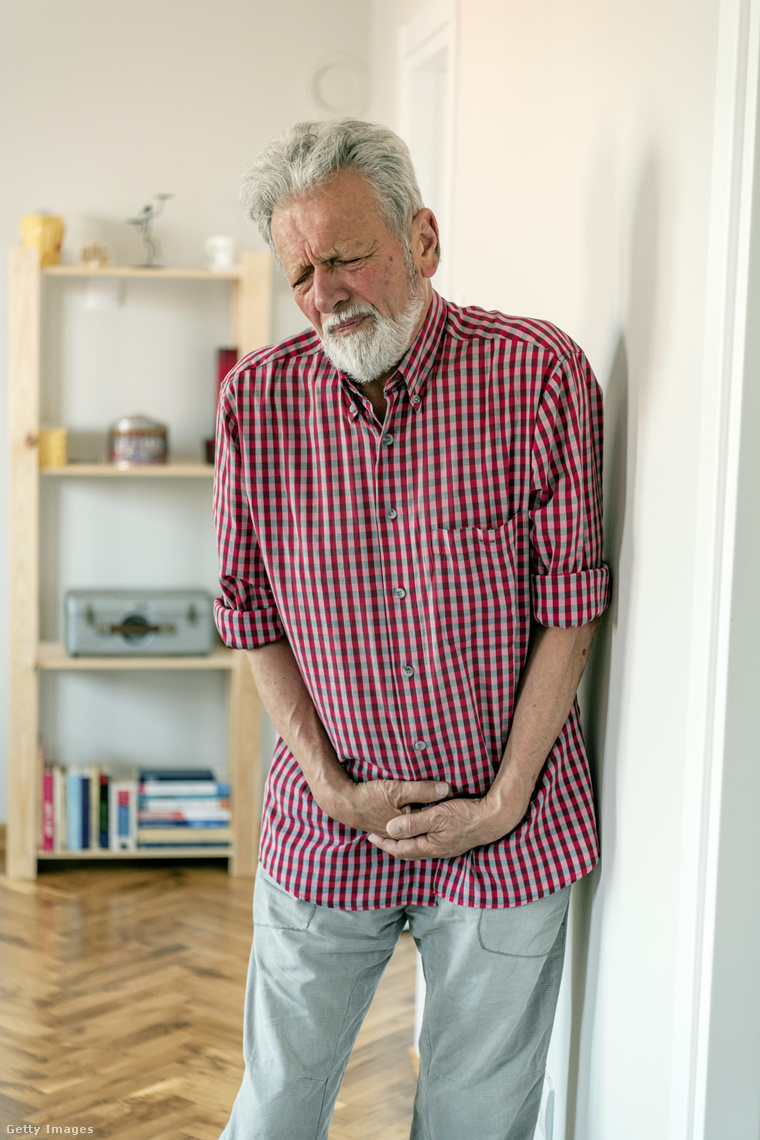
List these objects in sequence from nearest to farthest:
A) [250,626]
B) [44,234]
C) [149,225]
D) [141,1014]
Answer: [250,626] < [141,1014] < [44,234] < [149,225]

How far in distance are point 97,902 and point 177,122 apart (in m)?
2.36

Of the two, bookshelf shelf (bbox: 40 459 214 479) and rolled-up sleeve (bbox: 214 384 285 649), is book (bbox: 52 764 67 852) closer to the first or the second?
bookshelf shelf (bbox: 40 459 214 479)

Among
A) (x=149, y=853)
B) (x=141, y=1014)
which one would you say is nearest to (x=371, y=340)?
(x=141, y=1014)

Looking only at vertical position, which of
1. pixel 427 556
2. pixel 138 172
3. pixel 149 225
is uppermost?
pixel 138 172

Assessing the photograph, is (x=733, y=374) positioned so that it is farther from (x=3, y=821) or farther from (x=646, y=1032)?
(x=3, y=821)

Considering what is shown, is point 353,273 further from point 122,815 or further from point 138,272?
point 122,815

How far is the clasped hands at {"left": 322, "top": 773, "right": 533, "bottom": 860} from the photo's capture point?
55.9 inches

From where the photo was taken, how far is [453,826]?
1.44m

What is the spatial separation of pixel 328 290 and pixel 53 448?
7.45 feet

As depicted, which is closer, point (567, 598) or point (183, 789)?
point (567, 598)

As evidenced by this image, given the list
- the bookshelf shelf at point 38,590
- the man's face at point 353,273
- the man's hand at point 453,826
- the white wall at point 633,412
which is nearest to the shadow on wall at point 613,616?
the white wall at point 633,412

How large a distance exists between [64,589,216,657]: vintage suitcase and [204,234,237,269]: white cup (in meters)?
1.00

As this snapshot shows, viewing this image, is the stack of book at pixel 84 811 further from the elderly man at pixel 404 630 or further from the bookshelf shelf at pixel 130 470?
the elderly man at pixel 404 630

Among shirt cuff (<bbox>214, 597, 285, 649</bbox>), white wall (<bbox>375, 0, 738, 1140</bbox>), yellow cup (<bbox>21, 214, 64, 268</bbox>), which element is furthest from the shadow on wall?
yellow cup (<bbox>21, 214, 64, 268</bbox>)
